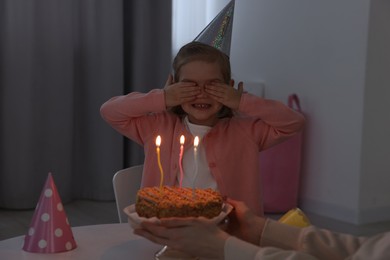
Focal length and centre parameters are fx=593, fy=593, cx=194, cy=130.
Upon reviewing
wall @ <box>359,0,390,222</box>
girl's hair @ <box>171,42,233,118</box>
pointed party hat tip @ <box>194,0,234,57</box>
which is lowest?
wall @ <box>359,0,390,222</box>

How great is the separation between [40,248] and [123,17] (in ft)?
9.21

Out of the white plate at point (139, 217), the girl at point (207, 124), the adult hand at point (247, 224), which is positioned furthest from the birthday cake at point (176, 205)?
the girl at point (207, 124)

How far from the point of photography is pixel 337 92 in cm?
345

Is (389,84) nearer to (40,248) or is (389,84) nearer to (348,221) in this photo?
A: (348,221)

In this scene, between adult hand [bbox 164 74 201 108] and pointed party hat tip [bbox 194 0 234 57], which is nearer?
adult hand [bbox 164 74 201 108]

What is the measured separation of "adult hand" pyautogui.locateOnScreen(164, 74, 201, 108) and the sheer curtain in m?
1.95

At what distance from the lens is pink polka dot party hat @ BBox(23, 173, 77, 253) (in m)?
1.16

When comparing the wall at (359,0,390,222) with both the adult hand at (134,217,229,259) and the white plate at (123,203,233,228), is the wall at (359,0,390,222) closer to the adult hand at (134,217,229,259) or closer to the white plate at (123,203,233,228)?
the white plate at (123,203,233,228)

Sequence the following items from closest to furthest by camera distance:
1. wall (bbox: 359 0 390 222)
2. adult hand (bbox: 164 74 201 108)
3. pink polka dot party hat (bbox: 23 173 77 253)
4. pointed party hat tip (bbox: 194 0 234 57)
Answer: pink polka dot party hat (bbox: 23 173 77 253)
adult hand (bbox: 164 74 201 108)
pointed party hat tip (bbox: 194 0 234 57)
wall (bbox: 359 0 390 222)

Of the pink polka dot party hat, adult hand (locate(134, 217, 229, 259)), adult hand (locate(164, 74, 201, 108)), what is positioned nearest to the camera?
adult hand (locate(134, 217, 229, 259))

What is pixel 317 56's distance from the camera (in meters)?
3.56

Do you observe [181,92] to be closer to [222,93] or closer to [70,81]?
[222,93]

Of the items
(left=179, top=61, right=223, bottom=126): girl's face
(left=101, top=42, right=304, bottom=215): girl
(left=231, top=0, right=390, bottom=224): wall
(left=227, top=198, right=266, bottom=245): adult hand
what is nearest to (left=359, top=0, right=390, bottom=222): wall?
(left=231, top=0, right=390, bottom=224): wall

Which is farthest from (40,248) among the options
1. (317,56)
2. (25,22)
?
(317,56)
